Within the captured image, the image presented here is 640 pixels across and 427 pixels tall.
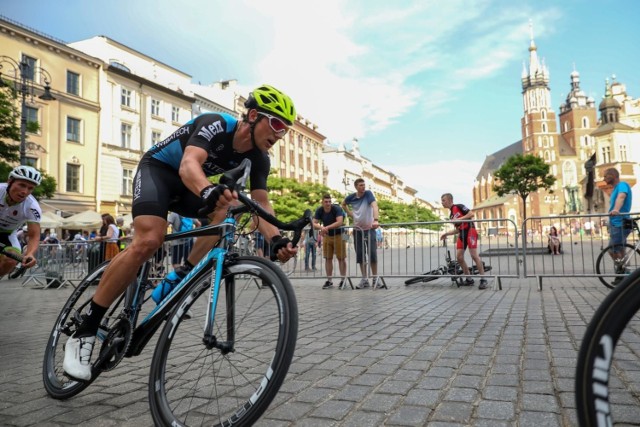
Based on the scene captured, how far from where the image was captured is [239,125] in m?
2.89

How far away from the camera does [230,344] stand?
229cm

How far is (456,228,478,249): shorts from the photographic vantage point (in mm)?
9656

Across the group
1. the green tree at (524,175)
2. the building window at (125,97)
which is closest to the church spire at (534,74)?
the green tree at (524,175)

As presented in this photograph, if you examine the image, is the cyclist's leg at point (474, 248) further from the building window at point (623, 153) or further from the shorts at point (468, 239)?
the building window at point (623, 153)

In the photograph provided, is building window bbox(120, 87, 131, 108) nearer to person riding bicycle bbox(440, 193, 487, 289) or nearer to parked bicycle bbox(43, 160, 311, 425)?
person riding bicycle bbox(440, 193, 487, 289)

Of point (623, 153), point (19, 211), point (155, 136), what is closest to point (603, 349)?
point (19, 211)

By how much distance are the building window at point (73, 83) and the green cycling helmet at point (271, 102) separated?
3848 cm

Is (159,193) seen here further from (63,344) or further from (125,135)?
(125,135)

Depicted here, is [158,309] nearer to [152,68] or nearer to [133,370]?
[133,370]

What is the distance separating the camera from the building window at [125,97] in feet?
130

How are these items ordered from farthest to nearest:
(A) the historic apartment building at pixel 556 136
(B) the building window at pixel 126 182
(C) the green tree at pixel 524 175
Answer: (A) the historic apartment building at pixel 556 136
(C) the green tree at pixel 524 175
(B) the building window at pixel 126 182

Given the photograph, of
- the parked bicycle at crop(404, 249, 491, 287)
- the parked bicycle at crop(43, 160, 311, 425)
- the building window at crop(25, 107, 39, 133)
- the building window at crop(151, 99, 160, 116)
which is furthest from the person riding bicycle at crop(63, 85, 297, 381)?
the building window at crop(151, 99, 160, 116)

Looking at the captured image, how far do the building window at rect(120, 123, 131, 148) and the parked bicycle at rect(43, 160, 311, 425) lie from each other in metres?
40.4

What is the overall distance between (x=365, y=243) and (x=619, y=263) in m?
4.72
